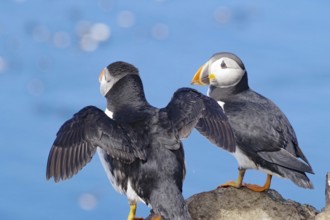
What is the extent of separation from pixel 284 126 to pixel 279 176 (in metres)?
0.56

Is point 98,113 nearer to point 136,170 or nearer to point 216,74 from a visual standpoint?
point 136,170

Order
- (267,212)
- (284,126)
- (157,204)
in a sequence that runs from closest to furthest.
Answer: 1. (157,204)
2. (267,212)
3. (284,126)

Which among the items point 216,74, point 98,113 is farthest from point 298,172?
point 98,113

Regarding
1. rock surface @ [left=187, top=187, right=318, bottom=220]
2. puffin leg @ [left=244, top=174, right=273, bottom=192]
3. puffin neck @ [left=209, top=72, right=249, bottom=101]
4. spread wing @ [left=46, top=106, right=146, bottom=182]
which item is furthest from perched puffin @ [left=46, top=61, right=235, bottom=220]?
puffin neck @ [left=209, top=72, right=249, bottom=101]

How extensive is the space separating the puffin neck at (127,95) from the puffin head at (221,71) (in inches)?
61.8

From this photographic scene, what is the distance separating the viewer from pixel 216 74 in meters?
11.4

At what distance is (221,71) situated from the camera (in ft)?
37.5

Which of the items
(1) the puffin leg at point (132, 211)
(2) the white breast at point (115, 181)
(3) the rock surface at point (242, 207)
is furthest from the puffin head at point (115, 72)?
(3) the rock surface at point (242, 207)

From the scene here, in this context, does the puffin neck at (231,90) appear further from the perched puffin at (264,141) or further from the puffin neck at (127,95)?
the puffin neck at (127,95)

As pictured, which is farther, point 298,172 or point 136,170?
point 298,172

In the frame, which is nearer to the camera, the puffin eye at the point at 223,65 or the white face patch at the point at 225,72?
the white face patch at the point at 225,72

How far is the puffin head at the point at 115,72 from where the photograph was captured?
33.2 ft

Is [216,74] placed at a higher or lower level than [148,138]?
higher

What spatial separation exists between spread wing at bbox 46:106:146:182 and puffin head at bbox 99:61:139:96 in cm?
66
